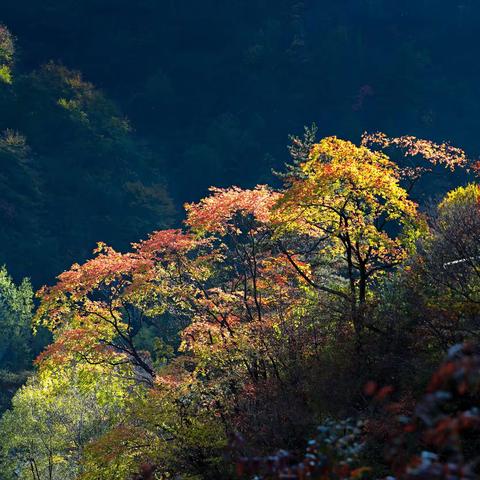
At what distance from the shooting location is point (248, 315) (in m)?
15.5

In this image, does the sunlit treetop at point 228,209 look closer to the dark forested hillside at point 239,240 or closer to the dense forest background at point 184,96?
the dark forested hillside at point 239,240

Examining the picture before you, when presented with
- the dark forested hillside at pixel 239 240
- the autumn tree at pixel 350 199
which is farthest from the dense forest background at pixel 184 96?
the autumn tree at pixel 350 199

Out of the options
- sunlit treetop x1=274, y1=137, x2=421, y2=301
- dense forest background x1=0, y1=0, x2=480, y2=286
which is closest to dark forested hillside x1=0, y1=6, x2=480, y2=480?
sunlit treetop x1=274, y1=137, x2=421, y2=301

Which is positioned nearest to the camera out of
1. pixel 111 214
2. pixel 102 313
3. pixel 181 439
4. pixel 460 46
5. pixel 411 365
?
pixel 411 365

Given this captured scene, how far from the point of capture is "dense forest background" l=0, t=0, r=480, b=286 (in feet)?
214

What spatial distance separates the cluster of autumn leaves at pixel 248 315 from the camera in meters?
12.0

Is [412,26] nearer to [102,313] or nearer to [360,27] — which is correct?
[360,27]

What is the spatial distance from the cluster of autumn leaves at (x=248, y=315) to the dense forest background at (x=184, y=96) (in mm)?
46789

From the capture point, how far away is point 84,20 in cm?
8431

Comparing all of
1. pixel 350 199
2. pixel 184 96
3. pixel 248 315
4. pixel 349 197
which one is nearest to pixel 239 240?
pixel 248 315

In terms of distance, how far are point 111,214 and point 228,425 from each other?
55.4m

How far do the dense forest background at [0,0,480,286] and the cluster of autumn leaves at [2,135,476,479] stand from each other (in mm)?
46789

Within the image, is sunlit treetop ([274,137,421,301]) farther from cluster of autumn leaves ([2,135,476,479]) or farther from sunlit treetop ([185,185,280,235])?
sunlit treetop ([185,185,280,235])

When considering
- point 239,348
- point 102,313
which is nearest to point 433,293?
point 239,348
